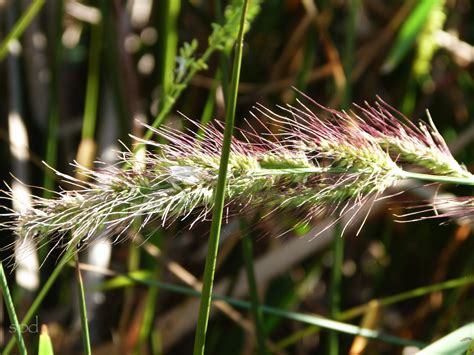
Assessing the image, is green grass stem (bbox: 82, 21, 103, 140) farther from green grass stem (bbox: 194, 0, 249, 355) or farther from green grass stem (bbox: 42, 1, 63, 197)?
green grass stem (bbox: 194, 0, 249, 355)

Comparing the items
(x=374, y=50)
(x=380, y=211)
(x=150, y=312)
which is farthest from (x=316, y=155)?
(x=374, y=50)

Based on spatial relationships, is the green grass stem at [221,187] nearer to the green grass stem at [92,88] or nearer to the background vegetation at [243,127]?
the background vegetation at [243,127]

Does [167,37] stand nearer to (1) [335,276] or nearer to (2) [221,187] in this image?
(1) [335,276]

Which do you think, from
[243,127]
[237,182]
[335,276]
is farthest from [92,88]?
[237,182]

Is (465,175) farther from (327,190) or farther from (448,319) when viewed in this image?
(448,319)

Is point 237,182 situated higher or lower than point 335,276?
higher

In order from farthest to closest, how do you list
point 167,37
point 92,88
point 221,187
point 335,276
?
point 92,88
point 167,37
point 335,276
point 221,187

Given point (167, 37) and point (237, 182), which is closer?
point (237, 182)

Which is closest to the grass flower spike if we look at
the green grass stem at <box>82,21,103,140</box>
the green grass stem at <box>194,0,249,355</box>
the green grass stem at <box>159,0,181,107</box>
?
the green grass stem at <box>194,0,249,355</box>
